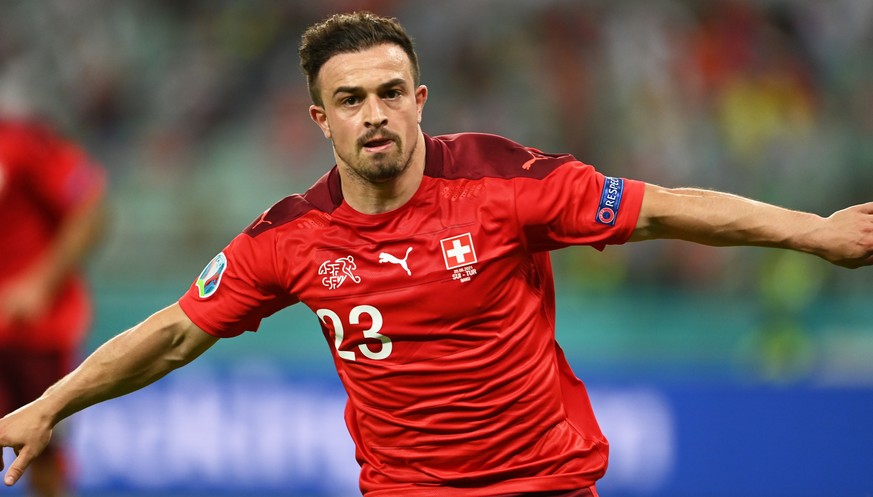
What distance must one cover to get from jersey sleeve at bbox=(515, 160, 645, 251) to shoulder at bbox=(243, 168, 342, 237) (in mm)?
643

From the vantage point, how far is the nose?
12.8 ft

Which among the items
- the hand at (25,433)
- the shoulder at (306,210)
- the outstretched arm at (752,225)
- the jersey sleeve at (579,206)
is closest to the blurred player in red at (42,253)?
the hand at (25,433)

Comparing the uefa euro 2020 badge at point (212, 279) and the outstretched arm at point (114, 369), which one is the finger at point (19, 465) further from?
the uefa euro 2020 badge at point (212, 279)

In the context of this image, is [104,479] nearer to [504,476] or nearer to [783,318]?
[783,318]

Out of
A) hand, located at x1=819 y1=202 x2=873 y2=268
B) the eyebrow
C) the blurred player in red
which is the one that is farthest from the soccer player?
the blurred player in red

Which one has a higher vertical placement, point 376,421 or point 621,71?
point 621,71

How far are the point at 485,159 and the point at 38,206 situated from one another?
146 inches

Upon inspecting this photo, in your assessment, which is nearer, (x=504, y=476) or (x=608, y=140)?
(x=504, y=476)

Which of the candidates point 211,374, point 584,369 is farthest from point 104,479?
point 584,369

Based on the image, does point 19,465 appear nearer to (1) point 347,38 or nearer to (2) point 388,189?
(2) point 388,189

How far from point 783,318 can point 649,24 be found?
135 inches

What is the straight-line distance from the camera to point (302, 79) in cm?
1169

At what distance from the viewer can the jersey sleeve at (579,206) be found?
12.6ft

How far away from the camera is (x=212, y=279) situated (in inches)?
164
